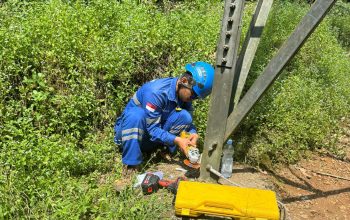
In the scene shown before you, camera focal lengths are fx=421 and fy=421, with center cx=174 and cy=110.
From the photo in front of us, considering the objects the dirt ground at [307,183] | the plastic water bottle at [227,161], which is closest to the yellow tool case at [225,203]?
the dirt ground at [307,183]

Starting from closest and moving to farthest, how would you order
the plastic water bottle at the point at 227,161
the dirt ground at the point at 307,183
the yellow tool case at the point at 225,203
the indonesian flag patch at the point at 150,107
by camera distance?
the yellow tool case at the point at 225,203, the indonesian flag patch at the point at 150,107, the dirt ground at the point at 307,183, the plastic water bottle at the point at 227,161

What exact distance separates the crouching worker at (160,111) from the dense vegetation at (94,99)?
0.30 m

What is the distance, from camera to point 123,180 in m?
4.23

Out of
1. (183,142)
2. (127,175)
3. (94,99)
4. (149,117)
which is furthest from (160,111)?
(94,99)

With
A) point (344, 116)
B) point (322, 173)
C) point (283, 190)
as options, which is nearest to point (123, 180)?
point (283, 190)

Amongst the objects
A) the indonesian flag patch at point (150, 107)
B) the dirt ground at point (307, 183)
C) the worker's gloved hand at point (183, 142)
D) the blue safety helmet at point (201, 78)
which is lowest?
the dirt ground at point (307, 183)

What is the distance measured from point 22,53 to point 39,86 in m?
0.43

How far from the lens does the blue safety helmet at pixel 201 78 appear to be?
404cm

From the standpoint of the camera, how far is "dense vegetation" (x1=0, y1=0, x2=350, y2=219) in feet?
11.8

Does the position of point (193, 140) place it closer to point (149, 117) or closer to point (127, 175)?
point (149, 117)

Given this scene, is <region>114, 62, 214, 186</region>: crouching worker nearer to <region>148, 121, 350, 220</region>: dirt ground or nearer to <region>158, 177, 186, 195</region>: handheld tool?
<region>158, 177, 186, 195</region>: handheld tool

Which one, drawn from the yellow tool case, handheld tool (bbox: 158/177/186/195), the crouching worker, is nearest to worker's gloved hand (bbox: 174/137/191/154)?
the crouching worker

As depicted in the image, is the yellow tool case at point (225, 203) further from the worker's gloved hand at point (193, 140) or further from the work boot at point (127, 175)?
the work boot at point (127, 175)

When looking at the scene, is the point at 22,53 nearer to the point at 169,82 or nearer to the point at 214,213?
the point at 169,82
